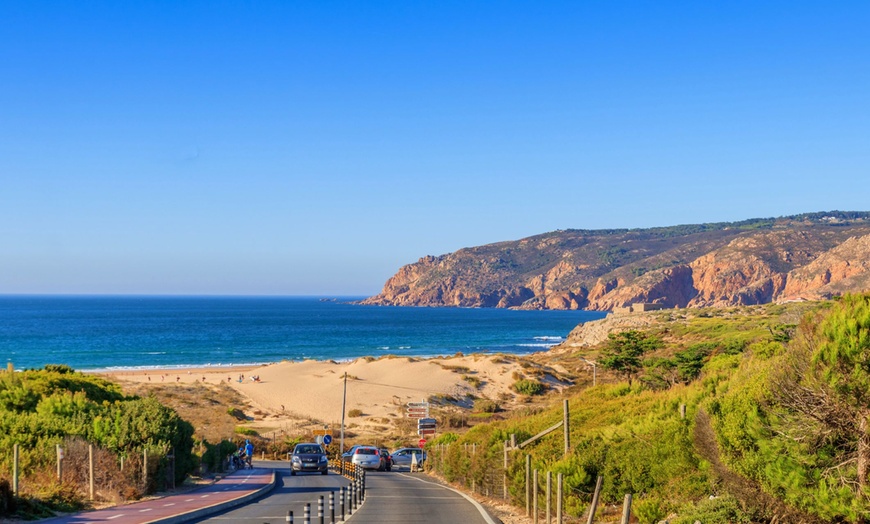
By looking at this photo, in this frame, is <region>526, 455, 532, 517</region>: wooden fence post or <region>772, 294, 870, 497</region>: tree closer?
<region>772, 294, 870, 497</region>: tree

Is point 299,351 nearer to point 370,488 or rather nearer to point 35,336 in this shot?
point 35,336

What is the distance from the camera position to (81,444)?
73.1 feet

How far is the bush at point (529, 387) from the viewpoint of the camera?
263 feet

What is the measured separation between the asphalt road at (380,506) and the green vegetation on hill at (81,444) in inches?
123

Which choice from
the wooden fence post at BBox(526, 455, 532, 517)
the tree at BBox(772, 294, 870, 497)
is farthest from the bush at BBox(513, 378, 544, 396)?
the tree at BBox(772, 294, 870, 497)

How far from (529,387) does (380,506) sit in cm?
5894

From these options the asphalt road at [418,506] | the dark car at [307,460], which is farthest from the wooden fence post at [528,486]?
the dark car at [307,460]

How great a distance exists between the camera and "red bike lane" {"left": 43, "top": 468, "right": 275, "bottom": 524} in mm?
17312

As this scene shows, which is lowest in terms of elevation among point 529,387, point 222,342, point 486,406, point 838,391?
point 486,406

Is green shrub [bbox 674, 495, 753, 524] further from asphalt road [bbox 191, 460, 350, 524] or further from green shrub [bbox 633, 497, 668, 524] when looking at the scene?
asphalt road [bbox 191, 460, 350, 524]

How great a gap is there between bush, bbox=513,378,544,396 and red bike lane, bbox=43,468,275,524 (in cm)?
5212

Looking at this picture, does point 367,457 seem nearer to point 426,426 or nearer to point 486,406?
point 426,426

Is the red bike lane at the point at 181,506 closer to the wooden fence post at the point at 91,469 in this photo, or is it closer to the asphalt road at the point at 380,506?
the asphalt road at the point at 380,506

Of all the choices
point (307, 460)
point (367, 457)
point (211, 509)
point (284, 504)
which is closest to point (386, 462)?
point (367, 457)
